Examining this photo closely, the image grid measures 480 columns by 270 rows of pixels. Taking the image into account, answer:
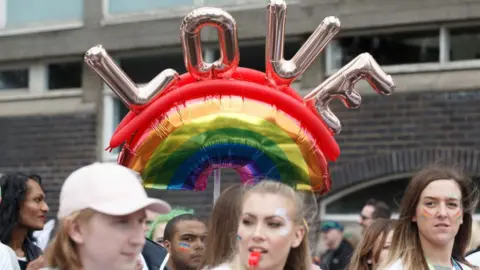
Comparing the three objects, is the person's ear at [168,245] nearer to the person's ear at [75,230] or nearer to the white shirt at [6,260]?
the white shirt at [6,260]

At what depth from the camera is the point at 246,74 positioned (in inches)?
205

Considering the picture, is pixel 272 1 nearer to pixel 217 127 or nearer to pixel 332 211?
pixel 217 127

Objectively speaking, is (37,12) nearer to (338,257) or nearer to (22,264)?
(338,257)

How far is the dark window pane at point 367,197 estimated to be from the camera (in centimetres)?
945

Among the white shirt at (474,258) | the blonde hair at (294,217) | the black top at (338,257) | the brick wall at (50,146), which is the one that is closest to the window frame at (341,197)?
the black top at (338,257)

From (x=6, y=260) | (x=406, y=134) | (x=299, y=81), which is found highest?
(x=299, y=81)

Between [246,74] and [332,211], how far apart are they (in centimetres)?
480

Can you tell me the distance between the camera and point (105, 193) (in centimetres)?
310

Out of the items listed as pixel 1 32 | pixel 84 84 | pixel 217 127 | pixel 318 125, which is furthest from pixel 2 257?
pixel 1 32

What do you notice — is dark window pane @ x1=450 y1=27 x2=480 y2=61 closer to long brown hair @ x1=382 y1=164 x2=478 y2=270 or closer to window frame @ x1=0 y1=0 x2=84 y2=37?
window frame @ x1=0 y1=0 x2=84 y2=37

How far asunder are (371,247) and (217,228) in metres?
1.48

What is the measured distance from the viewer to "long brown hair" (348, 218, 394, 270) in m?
5.41

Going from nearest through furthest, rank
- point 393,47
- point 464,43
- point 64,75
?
point 464,43 < point 393,47 < point 64,75

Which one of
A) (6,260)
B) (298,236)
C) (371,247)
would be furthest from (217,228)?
(371,247)
